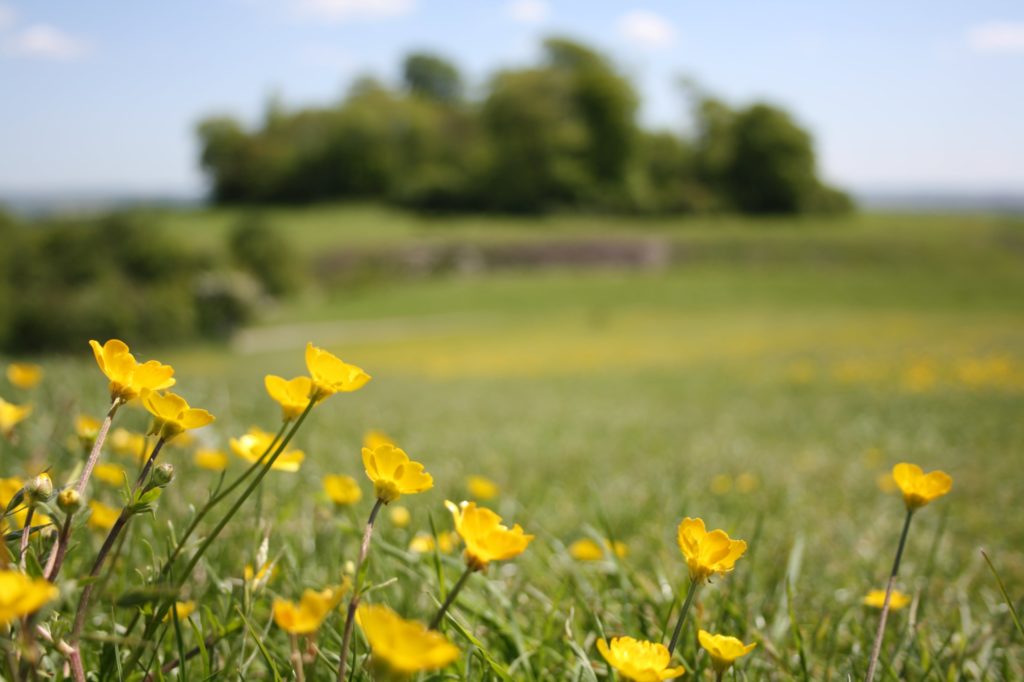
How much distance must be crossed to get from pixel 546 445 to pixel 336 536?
2713 mm

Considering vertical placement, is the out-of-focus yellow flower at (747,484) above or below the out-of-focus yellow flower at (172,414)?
below

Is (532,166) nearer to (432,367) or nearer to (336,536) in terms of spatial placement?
(432,367)

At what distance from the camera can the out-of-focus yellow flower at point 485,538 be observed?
62cm

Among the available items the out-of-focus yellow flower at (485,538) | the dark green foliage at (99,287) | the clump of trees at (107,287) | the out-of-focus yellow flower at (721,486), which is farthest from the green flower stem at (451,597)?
the clump of trees at (107,287)

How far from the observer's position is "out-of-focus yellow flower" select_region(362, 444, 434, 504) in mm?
711

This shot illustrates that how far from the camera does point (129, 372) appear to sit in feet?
2.37

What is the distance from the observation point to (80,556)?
52.3 inches

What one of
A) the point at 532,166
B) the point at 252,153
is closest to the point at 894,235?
the point at 532,166

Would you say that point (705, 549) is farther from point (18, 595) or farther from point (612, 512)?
point (612, 512)

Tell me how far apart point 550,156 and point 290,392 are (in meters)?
58.2

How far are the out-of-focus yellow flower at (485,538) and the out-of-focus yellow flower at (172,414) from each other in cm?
27

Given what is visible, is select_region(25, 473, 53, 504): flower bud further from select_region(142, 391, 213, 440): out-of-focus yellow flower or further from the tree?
the tree

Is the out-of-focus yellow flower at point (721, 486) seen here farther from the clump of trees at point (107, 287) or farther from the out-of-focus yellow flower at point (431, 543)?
the clump of trees at point (107, 287)

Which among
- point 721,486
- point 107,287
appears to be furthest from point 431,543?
point 107,287
